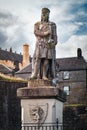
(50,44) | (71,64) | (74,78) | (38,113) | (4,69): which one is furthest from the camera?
(4,69)

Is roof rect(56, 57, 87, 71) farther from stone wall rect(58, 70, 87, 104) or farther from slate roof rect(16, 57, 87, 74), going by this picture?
stone wall rect(58, 70, 87, 104)

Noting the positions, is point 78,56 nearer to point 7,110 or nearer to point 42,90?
point 7,110

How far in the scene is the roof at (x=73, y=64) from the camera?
61.2 metres

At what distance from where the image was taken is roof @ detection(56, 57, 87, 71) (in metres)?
61.2

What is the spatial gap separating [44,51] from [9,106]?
24515mm

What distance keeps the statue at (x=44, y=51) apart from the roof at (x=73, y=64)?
48.5 metres

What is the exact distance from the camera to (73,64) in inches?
2446

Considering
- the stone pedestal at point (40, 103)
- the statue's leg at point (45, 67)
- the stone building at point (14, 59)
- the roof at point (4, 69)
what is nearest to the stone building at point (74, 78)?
the roof at point (4, 69)

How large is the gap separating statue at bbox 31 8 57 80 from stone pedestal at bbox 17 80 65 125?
0.51m

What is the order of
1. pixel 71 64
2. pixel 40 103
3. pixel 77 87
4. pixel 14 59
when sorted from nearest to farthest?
1. pixel 40 103
2. pixel 77 87
3. pixel 71 64
4. pixel 14 59

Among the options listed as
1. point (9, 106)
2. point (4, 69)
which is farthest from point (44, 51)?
point (4, 69)

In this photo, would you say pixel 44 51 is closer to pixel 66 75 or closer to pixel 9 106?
pixel 9 106

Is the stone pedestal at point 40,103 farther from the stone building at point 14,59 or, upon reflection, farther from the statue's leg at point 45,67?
the stone building at point 14,59

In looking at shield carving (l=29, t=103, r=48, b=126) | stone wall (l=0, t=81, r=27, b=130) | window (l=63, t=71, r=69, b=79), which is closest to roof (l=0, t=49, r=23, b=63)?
window (l=63, t=71, r=69, b=79)
